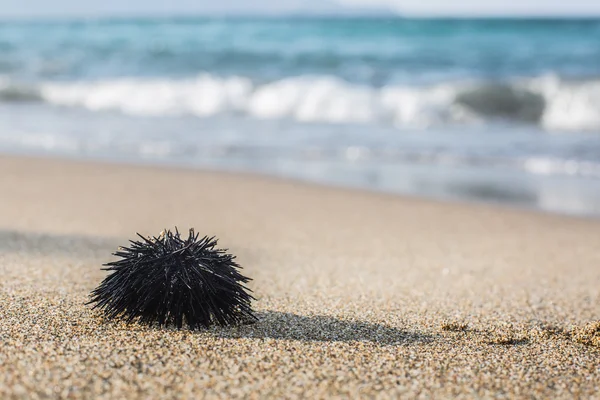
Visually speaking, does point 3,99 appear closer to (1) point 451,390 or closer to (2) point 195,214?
(2) point 195,214

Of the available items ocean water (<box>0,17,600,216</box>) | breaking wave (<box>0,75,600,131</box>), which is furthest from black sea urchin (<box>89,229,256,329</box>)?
breaking wave (<box>0,75,600,131</box>)

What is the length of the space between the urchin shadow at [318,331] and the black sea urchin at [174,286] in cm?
12

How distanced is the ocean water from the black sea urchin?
5.31 m

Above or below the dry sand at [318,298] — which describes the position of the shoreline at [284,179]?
above

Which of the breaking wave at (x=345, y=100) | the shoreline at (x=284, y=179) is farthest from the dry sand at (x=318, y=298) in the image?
the breaking wave at (x=345, y=100)

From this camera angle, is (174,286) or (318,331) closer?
(174,286)

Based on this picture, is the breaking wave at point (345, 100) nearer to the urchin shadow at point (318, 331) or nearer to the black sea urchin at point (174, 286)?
the urchin shadow at point (318, 331)

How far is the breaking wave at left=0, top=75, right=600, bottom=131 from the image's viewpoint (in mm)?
15953

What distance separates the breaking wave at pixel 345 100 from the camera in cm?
1595

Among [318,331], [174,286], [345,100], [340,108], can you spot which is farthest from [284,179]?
[345,100]

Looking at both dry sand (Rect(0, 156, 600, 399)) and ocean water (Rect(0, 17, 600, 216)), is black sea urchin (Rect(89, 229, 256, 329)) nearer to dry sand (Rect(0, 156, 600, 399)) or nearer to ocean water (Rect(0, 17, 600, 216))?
dry sand (Rect(0, 156, 600, 399))

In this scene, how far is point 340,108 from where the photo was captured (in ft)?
54.4

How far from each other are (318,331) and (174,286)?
2.32 ft

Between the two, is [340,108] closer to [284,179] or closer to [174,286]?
[284,179]
